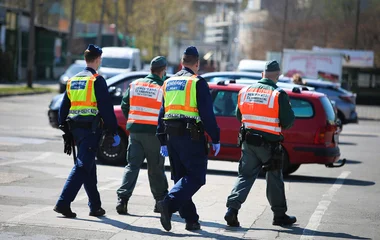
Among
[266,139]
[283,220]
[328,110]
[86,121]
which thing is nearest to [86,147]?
[86,121]

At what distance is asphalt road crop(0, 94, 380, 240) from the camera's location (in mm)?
8758

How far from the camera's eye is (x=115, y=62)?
39.5m

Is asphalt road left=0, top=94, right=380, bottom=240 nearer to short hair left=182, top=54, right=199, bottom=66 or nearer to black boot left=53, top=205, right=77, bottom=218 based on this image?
black boot left=53, top=205, right=77, bottom=218

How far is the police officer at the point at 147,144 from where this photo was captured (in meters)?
9.91

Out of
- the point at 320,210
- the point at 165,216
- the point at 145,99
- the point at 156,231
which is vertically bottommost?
the point at 320,210

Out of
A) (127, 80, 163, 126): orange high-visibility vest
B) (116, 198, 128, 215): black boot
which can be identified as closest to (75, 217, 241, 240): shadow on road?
(116, 198, 128, 215): black boot

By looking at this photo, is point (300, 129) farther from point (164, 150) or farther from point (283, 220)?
point (164, 150)

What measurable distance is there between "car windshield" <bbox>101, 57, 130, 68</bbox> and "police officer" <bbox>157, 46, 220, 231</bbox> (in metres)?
30.7

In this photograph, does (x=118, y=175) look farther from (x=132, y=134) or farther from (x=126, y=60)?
(x=126, y=60)

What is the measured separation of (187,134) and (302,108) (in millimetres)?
6115

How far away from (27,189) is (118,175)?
2.43m

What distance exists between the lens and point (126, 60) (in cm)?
3962

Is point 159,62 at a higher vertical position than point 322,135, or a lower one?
higher

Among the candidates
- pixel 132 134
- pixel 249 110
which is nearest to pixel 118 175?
pixel 132 134
